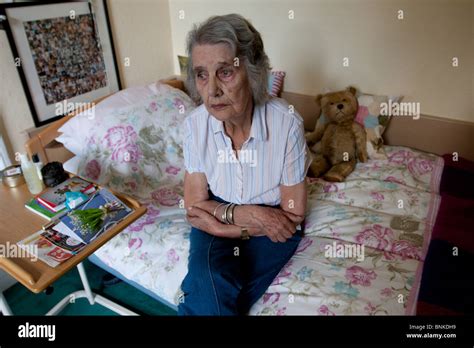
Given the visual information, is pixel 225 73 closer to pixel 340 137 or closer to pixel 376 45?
pixel 340 137

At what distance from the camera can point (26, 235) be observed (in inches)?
40.0

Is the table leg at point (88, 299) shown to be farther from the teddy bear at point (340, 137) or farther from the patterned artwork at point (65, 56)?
the teddy bear at point (340, 137)

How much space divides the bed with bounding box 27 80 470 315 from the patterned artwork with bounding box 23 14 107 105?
0.58ft

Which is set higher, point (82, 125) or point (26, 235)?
point (82, 125)

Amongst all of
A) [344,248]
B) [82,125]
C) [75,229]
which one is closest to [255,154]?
[344,248]

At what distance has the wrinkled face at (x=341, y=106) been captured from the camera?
175 centimetres

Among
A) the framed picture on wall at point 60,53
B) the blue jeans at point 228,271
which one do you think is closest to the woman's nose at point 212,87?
the blue jeans at point 228,271

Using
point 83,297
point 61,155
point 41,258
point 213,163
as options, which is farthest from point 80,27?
point 83,297

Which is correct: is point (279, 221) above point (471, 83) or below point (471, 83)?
below

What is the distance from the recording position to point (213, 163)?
118 centimetres

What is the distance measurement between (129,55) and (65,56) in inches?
17.3

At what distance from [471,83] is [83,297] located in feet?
7.09

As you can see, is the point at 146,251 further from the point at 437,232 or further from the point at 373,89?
the point at 373,89

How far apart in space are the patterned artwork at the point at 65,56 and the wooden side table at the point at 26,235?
0.58m
